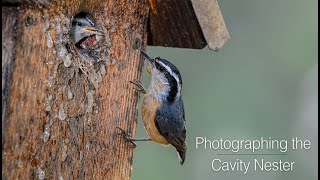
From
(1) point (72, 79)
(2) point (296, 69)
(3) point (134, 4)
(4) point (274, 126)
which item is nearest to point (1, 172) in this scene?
(1) point (72, 79)

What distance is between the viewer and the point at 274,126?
694cm

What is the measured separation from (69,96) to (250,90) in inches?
125

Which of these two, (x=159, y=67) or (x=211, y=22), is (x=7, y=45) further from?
(x=159, y=67)

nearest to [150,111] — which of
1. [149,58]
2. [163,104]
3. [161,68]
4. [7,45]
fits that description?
[163,104]

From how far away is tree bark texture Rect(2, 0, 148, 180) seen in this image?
382 cm

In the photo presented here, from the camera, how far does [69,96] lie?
4168mm

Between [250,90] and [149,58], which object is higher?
[250,90]

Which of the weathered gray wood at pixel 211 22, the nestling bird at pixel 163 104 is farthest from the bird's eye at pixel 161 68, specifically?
the weathered gray wood at pixel 211 22

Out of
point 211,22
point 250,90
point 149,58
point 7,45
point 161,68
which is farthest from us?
point 250,90

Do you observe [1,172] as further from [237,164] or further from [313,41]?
[313,41]

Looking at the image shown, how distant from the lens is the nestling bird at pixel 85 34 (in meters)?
4.36

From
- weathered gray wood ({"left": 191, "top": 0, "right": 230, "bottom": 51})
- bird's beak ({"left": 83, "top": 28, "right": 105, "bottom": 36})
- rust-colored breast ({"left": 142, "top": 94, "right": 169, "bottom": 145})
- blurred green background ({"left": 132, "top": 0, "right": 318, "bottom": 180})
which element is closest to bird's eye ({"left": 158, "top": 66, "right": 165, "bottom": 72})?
rust-colored breast ({"left": 142, "top": 94, "right": 169, "bottom": 145})

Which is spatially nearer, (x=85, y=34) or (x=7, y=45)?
(x=7, y=45)

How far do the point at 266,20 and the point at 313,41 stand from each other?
1.50 ft
